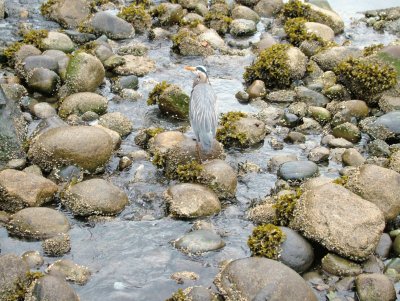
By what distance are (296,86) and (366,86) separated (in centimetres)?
182

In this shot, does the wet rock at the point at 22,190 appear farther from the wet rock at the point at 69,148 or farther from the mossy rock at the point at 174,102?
the mossy rock at the point at 174,102

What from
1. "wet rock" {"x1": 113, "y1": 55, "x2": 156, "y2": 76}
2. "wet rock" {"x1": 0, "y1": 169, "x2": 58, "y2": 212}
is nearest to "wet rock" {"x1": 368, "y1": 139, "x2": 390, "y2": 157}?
"wet rock" {"x1": 113, "y1": 55, "x2": 156, "y2": 76}

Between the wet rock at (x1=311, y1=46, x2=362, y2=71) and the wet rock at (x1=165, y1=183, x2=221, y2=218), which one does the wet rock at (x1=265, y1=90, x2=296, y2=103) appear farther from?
the wet rock at (x1=165, y1=183, x2=221, y2=218)

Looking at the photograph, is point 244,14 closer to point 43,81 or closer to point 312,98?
point 312,98

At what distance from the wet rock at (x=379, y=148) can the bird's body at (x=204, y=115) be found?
3565mm

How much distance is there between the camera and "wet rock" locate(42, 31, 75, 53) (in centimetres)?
1533

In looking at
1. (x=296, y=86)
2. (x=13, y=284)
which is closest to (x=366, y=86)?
(x=296, y=86)

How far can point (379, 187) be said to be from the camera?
9711 millimetres

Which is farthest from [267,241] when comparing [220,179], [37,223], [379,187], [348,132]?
[348,132]

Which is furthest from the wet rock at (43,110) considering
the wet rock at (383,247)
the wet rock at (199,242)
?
the wet rock at (383,247)

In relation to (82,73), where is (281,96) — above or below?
below

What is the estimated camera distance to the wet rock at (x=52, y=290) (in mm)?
7508

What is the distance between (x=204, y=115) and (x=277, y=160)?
72.4 inches

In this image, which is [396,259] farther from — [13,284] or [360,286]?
[13,284]
